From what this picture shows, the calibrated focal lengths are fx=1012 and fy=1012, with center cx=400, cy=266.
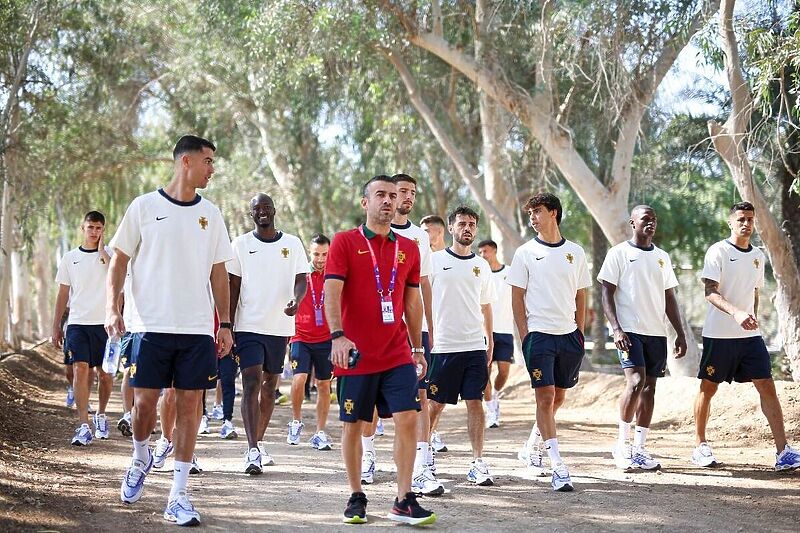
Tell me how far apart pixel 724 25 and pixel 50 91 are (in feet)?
54.6

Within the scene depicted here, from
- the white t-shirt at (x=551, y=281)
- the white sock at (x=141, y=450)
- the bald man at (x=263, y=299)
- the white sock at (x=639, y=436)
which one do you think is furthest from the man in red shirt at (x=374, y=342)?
the white sock at (x=639, y=436)

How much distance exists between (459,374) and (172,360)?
8.55 feet

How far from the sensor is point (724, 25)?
445 inches

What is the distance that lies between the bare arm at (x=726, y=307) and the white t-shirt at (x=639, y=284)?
1.31 feet

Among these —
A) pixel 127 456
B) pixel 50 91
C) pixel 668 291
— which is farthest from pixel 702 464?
pixel 50 91

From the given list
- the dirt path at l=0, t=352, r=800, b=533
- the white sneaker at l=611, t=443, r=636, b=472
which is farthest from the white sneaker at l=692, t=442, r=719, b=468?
the white sneaker at l=611, t=443, r=636, b=472

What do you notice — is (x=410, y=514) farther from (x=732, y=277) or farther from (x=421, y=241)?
(x=732, y=277)

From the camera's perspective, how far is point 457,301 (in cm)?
855

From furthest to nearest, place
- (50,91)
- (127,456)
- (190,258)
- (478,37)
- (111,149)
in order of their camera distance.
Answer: (111,149) → (50,91) → (478,37) → (127,456) → (190,258)

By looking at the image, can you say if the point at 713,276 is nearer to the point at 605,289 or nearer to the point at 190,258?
the point at 605,289

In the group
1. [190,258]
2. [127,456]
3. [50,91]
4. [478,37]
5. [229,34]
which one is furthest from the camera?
[50,91]

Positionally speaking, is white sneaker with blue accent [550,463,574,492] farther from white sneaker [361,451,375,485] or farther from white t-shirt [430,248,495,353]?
white sneaker [361,451,375,485]

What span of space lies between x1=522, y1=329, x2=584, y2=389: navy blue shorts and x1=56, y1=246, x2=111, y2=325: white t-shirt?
5048 millimetres

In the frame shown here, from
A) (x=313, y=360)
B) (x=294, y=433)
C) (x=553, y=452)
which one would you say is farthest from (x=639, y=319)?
(x=294, y=433)
